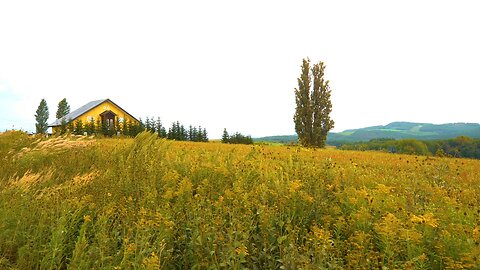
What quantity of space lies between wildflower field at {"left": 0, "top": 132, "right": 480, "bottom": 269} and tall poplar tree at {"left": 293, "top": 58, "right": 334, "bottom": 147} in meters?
29.9

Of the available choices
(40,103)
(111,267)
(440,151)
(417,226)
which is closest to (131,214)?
(111,267)

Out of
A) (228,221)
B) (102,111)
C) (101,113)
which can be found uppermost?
(102,111)

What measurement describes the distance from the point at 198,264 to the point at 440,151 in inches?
315

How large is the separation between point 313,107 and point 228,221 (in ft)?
112

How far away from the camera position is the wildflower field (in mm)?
2877

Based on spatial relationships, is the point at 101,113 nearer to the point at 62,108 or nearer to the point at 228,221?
the point at 62,108

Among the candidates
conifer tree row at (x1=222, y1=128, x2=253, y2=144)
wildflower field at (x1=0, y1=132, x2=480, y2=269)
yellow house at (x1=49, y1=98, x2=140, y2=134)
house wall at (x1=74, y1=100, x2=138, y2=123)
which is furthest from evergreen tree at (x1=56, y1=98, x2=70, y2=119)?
wildflower field at (x1=0, y1=132, x2=480, y2=269)

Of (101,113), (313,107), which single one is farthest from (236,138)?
(101,113)

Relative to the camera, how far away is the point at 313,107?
36688 millimetres

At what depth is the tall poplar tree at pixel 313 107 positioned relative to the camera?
118ft

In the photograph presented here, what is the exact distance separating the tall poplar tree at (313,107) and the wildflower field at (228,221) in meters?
29.9

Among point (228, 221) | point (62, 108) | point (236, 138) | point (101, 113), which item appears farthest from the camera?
point (62, 108)

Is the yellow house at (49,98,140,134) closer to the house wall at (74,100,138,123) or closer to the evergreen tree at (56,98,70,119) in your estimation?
the house wall at (74,100,138,123)

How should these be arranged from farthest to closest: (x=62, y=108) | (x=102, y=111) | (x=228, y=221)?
1. (x=62, y=108)
2. (x=102, y=111)
3. (x=228, y=221)
